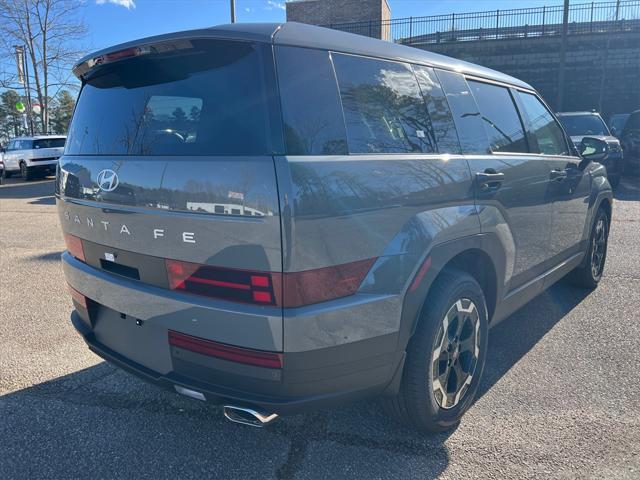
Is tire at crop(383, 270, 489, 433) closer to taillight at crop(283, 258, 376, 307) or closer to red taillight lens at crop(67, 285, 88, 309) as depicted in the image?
taillight at crop(283, 258, 376, 307)

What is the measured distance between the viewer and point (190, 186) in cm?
198

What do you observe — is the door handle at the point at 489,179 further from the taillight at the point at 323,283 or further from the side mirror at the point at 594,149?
the side mirror at the point at 594,149

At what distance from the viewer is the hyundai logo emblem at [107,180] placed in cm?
228

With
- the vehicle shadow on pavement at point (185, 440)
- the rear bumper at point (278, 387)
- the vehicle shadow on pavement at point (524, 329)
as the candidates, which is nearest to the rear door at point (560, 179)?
the vehicle shadow on pavement at point (524, 329)

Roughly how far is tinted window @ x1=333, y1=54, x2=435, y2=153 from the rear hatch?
0.40 meters

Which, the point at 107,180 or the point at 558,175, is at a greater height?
the point at 107,180

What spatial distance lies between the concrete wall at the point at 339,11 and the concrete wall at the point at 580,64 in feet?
40.1

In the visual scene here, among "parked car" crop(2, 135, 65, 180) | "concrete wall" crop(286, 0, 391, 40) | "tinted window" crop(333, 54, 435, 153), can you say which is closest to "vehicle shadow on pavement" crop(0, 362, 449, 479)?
"tinted window" crop(333, 54, 435, 153)

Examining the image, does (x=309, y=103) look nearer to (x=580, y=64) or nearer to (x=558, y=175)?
(x=558, y=175)

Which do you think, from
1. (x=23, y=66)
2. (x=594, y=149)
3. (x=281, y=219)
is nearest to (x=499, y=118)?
(x=594, y=149)

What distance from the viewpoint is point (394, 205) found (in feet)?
7.06

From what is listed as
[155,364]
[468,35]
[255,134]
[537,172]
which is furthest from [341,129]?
[468,35]

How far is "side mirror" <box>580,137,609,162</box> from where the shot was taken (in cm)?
448

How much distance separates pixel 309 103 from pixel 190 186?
23.0 inches
